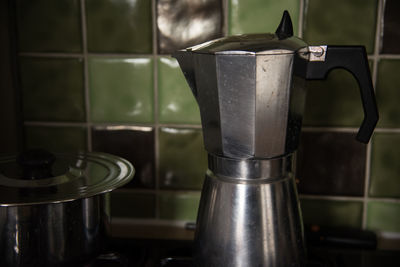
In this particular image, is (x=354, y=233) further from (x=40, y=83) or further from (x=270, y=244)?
(x=40, y=83)

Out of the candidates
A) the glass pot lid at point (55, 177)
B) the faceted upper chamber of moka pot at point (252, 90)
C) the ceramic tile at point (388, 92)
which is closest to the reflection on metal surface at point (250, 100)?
the faceted upper chamber of moka pot at point (252, 90)

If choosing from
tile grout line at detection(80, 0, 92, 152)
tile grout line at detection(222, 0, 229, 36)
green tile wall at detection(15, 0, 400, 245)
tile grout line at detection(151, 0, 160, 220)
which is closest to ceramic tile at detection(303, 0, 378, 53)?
green tile wall at detection(15, 0, 400, 245)

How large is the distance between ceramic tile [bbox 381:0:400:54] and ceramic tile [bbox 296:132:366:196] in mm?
153

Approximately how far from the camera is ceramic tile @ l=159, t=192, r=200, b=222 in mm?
815

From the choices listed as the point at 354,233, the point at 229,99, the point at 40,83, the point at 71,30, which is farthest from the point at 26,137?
the point at 354,233

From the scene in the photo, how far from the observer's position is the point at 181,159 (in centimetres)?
80

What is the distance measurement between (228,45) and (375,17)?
0.32 metres

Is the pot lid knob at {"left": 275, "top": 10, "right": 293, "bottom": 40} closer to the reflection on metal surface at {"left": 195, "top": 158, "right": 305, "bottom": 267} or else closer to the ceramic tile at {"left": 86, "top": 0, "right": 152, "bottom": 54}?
the reflection on metal surface at {"left": 195, "top": 158, "right": 305, "bottom": 267}

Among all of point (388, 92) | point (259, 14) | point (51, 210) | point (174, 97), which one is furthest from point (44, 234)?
point (388, 92)

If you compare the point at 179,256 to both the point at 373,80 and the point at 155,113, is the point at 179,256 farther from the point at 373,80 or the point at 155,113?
the point at 373,80

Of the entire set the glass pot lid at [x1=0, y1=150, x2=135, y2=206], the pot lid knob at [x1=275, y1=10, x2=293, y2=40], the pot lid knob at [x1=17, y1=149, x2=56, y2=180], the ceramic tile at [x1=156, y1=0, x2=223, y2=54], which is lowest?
the glass pot lid at [x1=0, y1=150, x2=135, y2=206]

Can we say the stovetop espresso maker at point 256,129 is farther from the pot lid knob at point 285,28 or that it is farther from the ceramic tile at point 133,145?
the ceramic tile at point 133,145

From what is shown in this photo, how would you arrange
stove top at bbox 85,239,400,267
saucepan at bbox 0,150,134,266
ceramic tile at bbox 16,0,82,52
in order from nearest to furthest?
saucepan at bbox 0,150,134,266 → stove top at bbox 85,239,400,267 → ceramic tile at bbox 16,0,82,52

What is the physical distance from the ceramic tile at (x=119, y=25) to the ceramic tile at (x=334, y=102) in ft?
0.94
